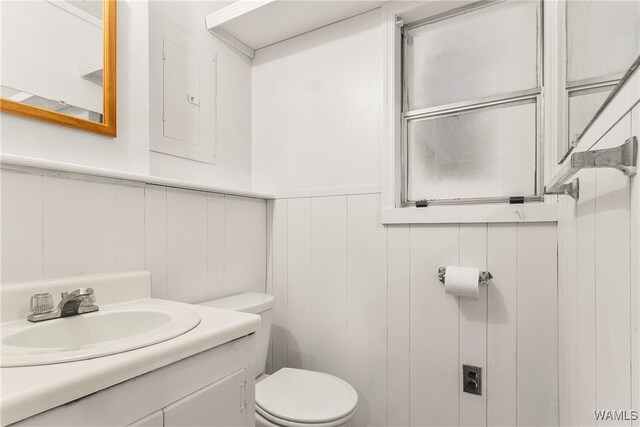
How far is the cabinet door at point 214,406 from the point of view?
734 millimetres

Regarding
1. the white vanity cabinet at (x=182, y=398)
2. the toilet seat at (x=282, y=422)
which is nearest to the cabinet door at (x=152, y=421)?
the white vanity cabinet at (x=182, y=398)

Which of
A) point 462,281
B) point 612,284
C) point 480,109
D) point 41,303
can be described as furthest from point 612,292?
point 41,303

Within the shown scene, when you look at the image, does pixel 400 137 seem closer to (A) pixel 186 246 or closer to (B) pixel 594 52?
(B) pixel 594 52

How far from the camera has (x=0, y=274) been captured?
89 cm

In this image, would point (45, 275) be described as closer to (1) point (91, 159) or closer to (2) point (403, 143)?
(1) point (91, 159)

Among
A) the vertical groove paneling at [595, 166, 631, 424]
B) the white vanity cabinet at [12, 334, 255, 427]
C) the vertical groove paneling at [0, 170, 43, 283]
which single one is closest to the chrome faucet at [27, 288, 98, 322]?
the vertical groove paneling at [0, 170, 43, 283]

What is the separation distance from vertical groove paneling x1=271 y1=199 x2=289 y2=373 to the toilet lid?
32cm

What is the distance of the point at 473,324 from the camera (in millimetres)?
1328

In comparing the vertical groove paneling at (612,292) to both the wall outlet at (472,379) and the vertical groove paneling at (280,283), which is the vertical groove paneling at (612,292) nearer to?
the wall outlet at (472,379)

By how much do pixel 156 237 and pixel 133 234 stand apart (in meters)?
0.09

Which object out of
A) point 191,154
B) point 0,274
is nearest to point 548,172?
point 191,154

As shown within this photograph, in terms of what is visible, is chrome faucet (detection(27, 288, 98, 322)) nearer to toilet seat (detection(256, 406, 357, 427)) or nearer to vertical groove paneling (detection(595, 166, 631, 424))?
toilet seat (detection(256, 406, 357, 427))

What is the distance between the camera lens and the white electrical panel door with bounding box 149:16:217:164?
141cm

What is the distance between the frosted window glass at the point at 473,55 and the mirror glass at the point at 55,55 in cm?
129
